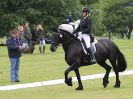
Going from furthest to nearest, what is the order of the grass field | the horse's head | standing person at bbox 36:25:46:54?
standing person at bbox 36:25:46:54
the horse's head
the grass field

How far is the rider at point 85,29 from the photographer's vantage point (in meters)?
17.6

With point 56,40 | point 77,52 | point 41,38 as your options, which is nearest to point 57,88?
point 77,52

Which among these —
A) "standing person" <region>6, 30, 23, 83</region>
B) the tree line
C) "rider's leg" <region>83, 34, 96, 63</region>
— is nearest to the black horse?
"rider's leg" <region>83, 34, 96, 63</region>

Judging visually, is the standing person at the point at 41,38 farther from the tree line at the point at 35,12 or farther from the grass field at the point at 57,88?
the tree line at the point at 35,12

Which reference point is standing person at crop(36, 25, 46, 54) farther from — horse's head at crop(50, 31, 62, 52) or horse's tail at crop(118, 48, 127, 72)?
horse's head at crop(50, 31, 62, 52)

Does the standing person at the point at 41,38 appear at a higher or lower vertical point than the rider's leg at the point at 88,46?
lower

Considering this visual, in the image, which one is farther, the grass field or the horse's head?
the horse's head

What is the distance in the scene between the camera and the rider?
17.6 m

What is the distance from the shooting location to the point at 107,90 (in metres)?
17.2

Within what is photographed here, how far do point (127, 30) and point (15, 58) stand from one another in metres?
87.3

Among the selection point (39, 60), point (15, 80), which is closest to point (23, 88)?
point (15, 80)

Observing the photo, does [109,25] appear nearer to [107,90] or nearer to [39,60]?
[39,60]

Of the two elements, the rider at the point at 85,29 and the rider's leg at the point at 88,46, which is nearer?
the rider at the point at 85,29

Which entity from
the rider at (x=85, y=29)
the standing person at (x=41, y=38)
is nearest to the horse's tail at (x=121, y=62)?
the rider at (x=85, y=29)
